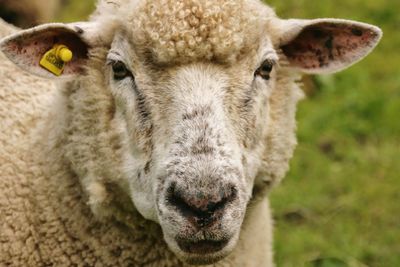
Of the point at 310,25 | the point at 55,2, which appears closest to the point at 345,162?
the point at 55,2

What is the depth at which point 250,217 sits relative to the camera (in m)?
3.80

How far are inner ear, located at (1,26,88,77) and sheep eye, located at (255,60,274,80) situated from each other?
727 millimetres

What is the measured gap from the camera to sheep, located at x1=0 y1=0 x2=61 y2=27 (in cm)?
677

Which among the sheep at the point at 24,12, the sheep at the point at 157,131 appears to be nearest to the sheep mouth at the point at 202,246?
the sheep at the point at 157,131

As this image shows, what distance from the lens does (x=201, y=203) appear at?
302 centimetres

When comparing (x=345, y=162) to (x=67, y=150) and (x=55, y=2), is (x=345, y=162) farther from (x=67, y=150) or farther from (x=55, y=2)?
(x=67, y=150)

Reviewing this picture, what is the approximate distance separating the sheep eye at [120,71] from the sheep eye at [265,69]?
52 cm

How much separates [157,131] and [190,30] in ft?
1.31

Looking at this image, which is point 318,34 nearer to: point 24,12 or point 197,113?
point 197,113

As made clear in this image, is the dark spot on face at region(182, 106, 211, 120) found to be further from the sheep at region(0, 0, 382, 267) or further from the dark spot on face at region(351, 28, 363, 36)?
the dark spot on face at region(351, 28, 363, 36)

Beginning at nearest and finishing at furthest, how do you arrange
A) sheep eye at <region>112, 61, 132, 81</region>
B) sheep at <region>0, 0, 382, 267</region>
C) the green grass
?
sheep at <region>0, 0, 382, 267</region>
sheep eye at <region>112, 61, 132, 81</region>
the green grass

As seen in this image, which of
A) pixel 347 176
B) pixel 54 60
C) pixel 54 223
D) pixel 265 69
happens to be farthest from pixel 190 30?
pixel 347 176

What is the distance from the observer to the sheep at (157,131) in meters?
3.15

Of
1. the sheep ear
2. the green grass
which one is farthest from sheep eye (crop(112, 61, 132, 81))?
the green grass
